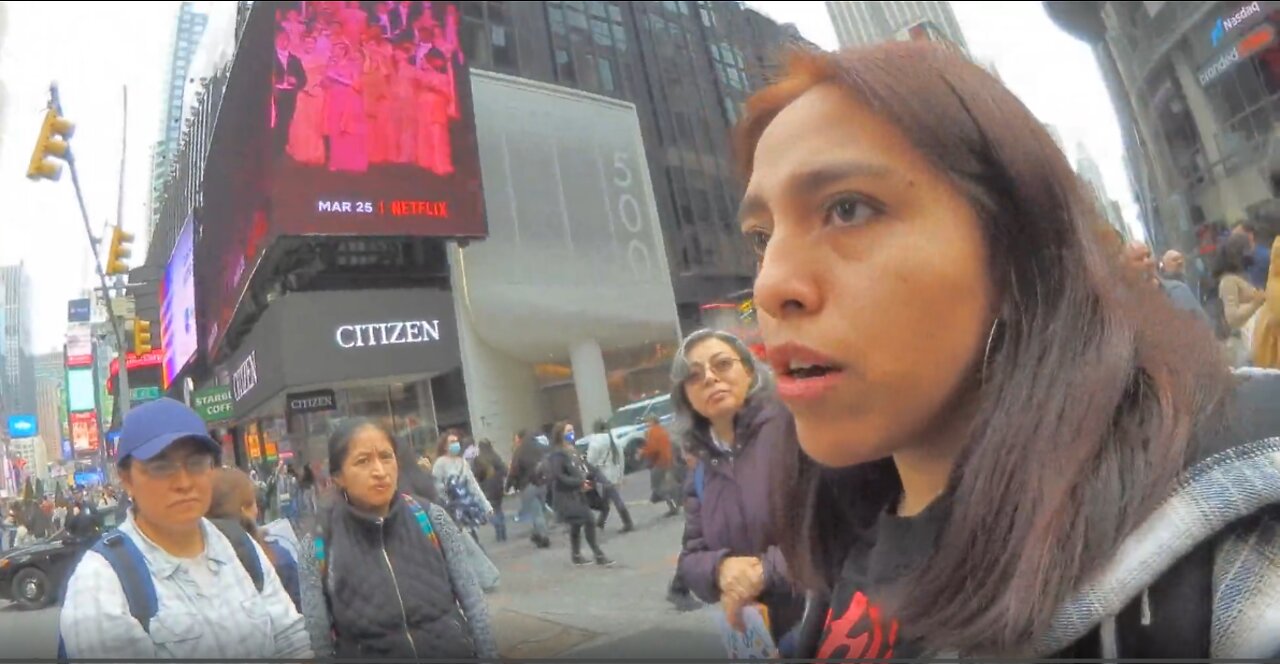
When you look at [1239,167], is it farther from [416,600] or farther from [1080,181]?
[416,600]

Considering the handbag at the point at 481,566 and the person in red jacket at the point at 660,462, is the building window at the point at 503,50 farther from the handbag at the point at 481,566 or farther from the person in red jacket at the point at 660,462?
the handbag at the point at 481,566

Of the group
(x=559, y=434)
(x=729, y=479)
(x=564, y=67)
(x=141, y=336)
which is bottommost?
(x=729, y=479)

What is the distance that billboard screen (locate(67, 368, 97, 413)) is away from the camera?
36.1 inches

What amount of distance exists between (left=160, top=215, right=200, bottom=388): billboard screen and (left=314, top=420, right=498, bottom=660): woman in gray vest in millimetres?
245

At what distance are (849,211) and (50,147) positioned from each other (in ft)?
3.38

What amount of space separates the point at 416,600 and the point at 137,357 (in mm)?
476

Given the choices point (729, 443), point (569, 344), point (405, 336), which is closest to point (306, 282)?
point (405, 336)

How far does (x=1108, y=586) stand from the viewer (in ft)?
1.24

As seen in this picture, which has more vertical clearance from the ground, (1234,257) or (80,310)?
(80,310)

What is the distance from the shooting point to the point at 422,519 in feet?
3.32

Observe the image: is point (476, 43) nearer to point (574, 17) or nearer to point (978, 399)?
point (574, 17)

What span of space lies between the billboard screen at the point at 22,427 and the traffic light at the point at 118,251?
0.22 metres

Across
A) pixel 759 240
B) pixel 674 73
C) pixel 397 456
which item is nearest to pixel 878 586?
pixel 759 240

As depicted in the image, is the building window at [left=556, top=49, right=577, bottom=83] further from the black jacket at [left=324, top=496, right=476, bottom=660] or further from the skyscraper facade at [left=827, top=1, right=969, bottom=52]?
the black jacket at [left=324, top=496, right=476, bottom=660]
